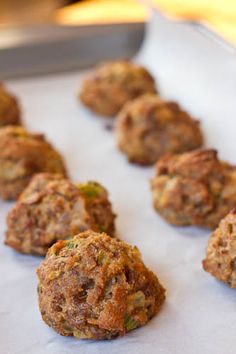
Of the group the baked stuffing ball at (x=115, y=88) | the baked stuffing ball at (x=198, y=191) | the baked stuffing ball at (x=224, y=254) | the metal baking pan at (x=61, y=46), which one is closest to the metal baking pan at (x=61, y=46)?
the metal baking pan at (x=61, y=46)

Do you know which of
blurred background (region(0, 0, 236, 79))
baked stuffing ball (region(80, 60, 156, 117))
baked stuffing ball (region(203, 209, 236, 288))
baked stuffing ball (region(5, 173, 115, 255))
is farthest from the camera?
blurred background (region(0, 0, 236, 79))

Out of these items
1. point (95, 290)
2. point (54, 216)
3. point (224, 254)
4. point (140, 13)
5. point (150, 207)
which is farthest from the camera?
point (140, 13)

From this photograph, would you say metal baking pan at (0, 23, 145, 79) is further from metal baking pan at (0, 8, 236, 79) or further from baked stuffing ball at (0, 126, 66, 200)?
baked stuffing ball at (0, 126, 66, 200)

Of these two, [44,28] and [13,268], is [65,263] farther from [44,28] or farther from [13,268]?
[44,28]

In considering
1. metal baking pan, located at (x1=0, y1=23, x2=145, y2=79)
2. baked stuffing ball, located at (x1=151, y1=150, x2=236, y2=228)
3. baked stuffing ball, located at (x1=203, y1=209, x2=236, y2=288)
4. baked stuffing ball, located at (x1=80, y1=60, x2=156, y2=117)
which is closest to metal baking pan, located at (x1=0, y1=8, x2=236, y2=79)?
metal baking pan, located at (x1=0, y1=23, x2=145, y2=79)

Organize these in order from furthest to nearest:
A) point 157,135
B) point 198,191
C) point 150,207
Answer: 1. point 157,135
2. point 150,207
3. point 198,191

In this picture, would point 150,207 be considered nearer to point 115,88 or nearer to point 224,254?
point 224,254

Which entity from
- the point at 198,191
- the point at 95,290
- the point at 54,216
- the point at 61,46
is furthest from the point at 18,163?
the point at 61,46

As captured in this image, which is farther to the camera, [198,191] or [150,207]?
[150,207]
